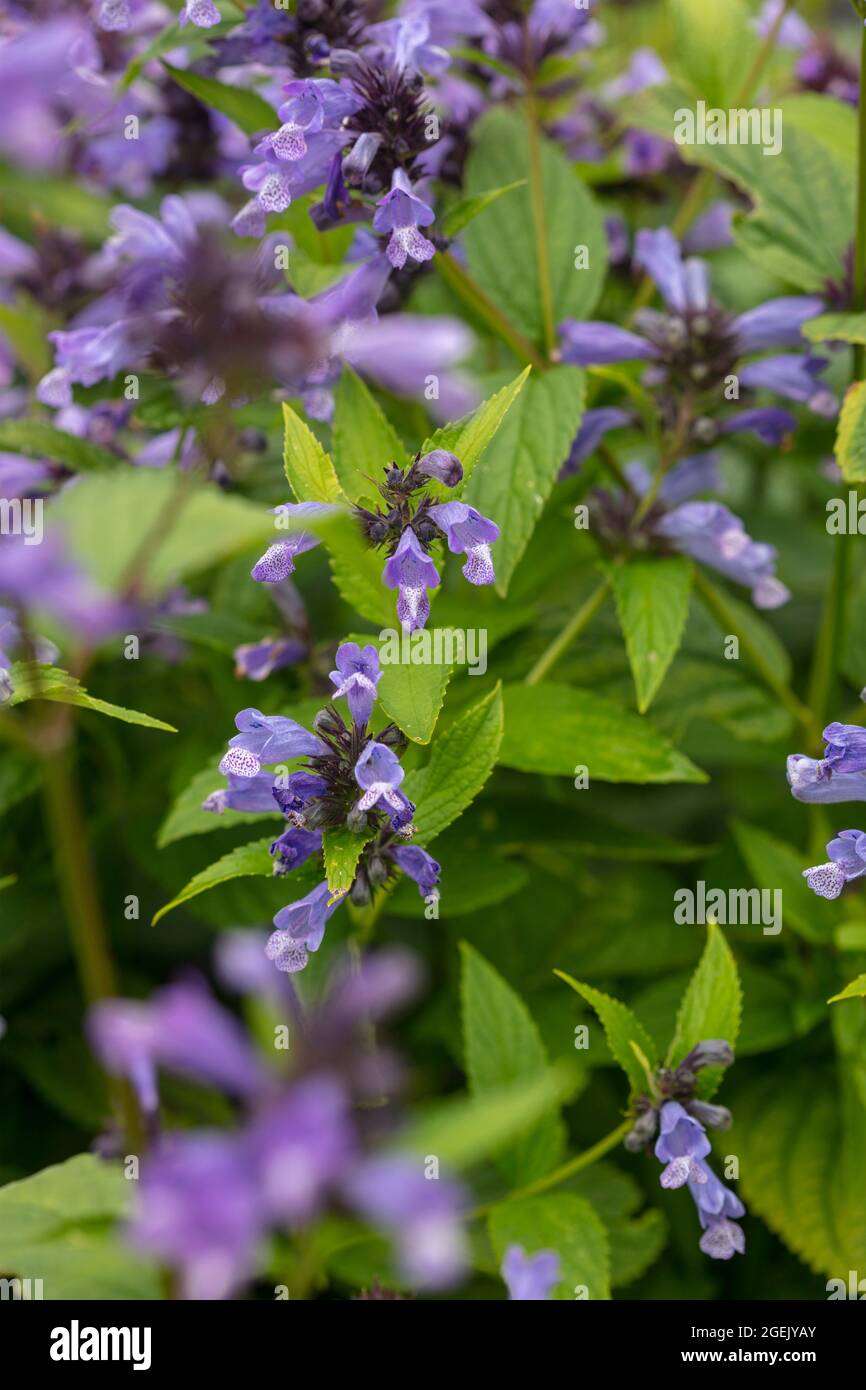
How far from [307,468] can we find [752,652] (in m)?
0.69

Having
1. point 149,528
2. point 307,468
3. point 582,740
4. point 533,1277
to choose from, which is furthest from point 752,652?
point 149,528

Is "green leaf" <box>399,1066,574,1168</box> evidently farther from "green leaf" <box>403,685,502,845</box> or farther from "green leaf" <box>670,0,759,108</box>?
"green leaf" <box>670,0,759,108</box>

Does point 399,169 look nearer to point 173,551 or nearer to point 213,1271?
point 173,551

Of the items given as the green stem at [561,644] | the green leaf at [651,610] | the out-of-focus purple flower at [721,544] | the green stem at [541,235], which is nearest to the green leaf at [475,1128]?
the green leaf at [651,610]

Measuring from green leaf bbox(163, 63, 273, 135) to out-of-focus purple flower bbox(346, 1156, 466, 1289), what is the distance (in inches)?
41.8

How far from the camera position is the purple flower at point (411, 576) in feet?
3.11

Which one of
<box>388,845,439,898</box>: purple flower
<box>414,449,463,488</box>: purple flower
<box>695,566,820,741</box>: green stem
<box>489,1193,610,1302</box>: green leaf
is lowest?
<box>489,1193,610,1302</box>: green leaf

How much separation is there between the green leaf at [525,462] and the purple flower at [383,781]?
0.30 m

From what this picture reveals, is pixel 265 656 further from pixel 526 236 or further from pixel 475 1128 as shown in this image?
pixel 475 1128

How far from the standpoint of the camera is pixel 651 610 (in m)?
1.28

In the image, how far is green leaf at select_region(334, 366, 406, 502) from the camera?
111 cm

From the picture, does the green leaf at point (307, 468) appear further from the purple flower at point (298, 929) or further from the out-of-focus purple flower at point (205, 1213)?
the out-of-focus purple flower at point (205, 1213)

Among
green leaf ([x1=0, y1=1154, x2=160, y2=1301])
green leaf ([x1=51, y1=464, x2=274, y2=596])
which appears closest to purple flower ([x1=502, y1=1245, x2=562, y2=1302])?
green leaf ([x1=0, y1=1154, x2=160, y2=1301])
